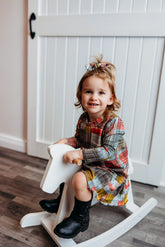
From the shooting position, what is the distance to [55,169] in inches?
28.7

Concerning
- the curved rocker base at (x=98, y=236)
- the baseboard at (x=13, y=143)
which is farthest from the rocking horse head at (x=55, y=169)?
the baseboard at (x=13, y=143)

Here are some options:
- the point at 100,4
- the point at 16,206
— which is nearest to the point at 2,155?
the point at 16,206

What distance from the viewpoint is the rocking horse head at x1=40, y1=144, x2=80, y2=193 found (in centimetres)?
72

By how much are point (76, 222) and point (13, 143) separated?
107 cm

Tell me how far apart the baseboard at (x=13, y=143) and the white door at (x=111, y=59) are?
0.29 meters

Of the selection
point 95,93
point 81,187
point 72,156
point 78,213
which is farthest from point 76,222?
point 95,93

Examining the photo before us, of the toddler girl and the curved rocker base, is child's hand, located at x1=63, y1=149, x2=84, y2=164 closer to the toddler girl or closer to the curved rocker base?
the toddler girl

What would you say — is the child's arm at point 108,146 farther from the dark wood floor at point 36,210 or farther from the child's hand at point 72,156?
the dark wood floor at point 36,210

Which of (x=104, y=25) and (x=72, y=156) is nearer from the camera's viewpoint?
(x=72, y=156)

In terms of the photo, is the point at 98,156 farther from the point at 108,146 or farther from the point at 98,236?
the point at 98,236

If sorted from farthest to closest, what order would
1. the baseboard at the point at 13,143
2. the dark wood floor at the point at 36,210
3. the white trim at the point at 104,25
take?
the baseboard at the point at 13,143 < the white trim at the point at 104,25 < the dark wood floor at the point at 36,210

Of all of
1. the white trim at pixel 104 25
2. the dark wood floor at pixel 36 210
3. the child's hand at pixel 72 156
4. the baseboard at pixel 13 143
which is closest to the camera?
the child's hand at pixel 72 156

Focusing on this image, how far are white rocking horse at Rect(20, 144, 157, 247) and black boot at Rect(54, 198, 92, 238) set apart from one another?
0.04 m

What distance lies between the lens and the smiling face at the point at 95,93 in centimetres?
75
